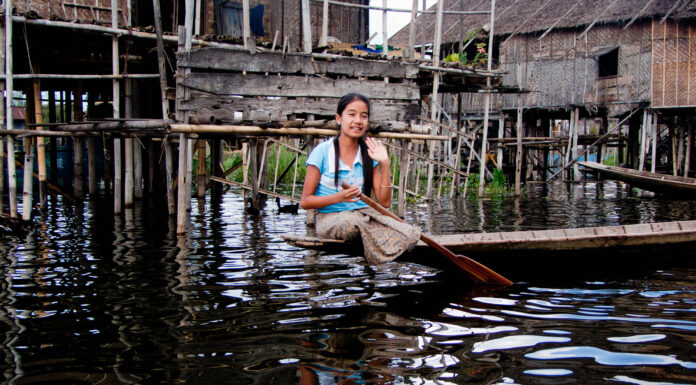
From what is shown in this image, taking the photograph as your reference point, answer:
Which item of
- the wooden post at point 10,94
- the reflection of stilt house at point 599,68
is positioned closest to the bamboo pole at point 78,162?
the wooden post at point 10,94

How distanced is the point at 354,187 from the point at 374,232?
39 centimetres

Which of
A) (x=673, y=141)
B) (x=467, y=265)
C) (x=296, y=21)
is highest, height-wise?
(x=296, y=21)

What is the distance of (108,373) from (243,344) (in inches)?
28.9

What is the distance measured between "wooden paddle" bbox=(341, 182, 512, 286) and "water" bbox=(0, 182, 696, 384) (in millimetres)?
99

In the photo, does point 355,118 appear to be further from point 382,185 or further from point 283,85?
point 283,85

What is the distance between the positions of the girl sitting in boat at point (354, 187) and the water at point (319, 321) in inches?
18.5

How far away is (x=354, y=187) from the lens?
168 inches

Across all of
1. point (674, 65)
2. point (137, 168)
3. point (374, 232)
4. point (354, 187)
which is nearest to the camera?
point (354, 187)

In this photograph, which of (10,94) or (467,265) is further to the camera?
(10,94)

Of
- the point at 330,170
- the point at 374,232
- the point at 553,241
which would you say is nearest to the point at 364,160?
the point at 330,170

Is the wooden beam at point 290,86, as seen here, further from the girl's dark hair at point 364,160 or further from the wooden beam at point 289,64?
the girl's dark hair at point 364,160

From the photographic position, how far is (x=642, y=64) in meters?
19.6

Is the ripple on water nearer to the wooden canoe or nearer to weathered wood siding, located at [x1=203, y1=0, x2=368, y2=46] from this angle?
weathered wood siding, located at [x1=203, y1=0, x2=368, y2=46]

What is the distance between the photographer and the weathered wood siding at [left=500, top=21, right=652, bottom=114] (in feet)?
64.9
